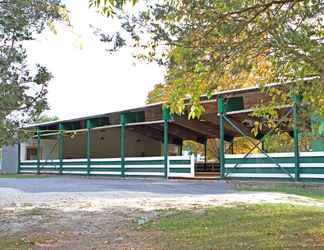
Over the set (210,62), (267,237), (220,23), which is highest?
(220,23)

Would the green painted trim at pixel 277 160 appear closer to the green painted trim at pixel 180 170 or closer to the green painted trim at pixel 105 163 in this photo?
the green painted trim at pixel 180 170

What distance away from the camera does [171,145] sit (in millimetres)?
35562

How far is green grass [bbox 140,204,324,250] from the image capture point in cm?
657

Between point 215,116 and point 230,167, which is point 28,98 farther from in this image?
point 215,116

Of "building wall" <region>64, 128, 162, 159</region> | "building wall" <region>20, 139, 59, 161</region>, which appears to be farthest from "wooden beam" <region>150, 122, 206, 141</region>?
"building wall" <region>20, 139, 59, 161</region>

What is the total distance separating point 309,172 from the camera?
17.4 metres

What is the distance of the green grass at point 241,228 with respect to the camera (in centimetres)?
657

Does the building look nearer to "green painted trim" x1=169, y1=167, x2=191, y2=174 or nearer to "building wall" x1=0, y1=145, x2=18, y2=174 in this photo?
"green painted trim" x1=169, y1=167, x2=191, y2=174

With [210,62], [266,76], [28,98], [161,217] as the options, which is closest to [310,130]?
[266,76]

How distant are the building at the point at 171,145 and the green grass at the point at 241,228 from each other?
1.19 metres

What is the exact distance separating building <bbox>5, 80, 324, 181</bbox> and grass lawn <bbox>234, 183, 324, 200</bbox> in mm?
689

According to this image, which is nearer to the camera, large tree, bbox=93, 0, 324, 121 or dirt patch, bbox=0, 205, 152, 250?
large tree, bbox=93, 0, 324, 121

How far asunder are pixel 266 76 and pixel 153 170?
18.4 m

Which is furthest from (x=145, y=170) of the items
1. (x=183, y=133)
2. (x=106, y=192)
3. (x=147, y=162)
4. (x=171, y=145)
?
(x=171, y=145)
